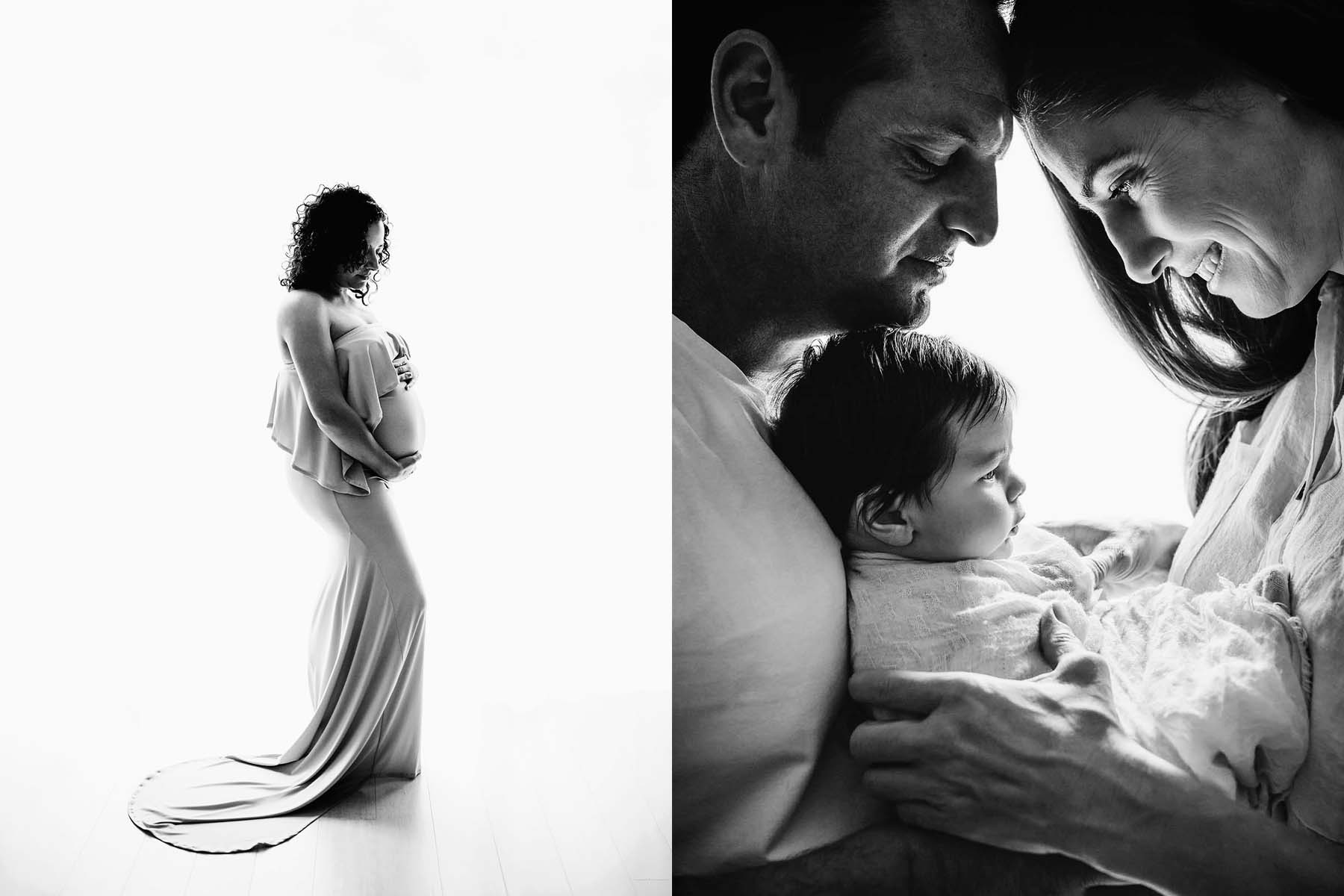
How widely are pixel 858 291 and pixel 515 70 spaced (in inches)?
30.8

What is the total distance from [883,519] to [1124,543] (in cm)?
48

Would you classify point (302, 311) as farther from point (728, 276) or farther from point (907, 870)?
point (907, 870)

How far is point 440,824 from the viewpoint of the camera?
2002 mm

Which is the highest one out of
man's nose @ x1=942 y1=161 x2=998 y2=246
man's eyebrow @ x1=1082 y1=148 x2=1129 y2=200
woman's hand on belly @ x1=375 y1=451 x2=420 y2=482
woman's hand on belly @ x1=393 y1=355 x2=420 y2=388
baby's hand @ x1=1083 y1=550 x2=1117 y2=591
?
man's eyebrow @ x1=1082 y1=148 x2=1129 y2=200

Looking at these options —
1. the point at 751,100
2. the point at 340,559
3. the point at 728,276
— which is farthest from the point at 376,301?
the point at 751,100

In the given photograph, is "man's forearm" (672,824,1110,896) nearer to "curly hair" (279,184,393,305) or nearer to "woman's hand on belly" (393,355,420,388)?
"woman's hand on belly" (393,355,420,388)

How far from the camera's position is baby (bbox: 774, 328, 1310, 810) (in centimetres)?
189

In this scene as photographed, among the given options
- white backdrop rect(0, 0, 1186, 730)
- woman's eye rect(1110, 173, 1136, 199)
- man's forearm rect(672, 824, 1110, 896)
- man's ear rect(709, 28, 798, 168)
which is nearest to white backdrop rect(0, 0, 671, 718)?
white backdrop rect(0, 0, 1186, 730)

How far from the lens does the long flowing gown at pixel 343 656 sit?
194 centimetres

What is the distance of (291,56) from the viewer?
1.93 m

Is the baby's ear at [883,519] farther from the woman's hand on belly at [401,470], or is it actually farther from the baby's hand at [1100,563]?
the woman's hand on belly at [401,470]

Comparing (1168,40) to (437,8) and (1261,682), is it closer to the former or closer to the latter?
(1261,682)

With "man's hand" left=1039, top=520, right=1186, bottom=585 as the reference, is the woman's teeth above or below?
above

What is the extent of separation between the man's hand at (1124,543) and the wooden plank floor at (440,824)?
853 millimetres
